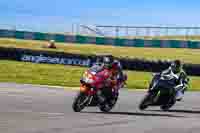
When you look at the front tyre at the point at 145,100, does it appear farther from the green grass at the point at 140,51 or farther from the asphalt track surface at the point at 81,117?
the green grass at the point at 140,51

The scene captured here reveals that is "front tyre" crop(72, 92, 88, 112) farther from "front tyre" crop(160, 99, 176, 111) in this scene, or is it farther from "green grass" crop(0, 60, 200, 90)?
"green grass" crop(0, 60, 200, 90)

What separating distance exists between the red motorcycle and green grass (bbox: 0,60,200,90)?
10.5 metres

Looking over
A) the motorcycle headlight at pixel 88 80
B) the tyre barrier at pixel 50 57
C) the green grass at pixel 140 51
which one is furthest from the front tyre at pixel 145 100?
the green grass at pixel 140 51

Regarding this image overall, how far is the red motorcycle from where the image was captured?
612 inches

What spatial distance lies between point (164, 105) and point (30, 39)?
4021cm

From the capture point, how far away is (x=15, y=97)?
1917cm

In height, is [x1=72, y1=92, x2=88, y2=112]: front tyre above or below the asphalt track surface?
above

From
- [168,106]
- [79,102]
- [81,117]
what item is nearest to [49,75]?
[168,106]

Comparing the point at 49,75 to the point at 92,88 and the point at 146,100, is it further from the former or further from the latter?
the point at 92,88

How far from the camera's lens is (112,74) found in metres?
16.2

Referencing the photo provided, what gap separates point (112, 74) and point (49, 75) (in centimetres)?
1441

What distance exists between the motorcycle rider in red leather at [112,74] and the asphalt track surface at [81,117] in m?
0.61

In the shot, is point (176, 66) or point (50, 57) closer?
point (176, 66)

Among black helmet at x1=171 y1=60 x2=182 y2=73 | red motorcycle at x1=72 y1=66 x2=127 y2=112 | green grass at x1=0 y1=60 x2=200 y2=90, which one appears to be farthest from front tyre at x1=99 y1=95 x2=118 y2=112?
green grass at x1=0 y1=60 x2=200 y2=90
